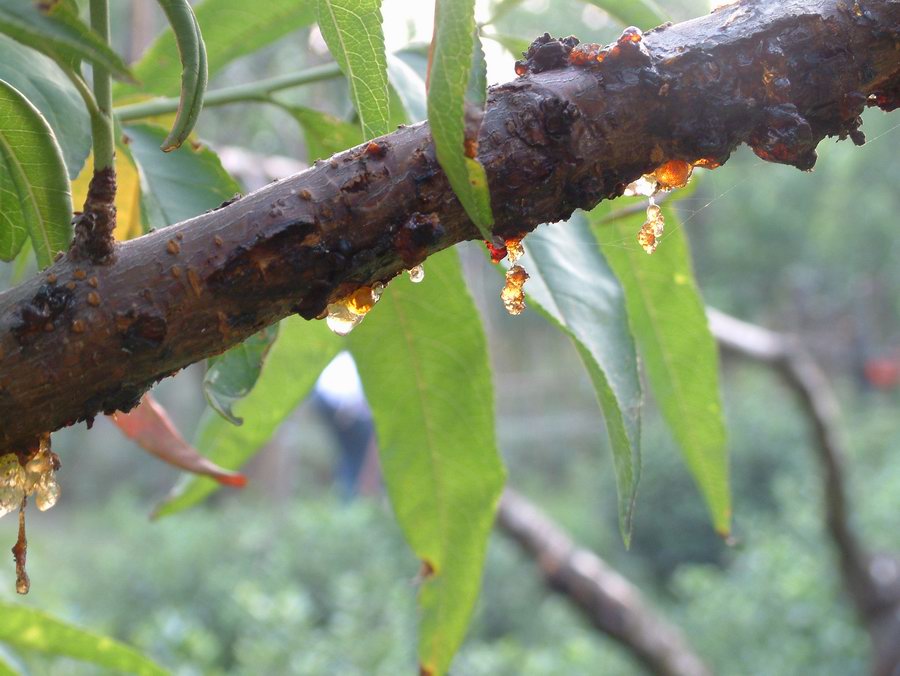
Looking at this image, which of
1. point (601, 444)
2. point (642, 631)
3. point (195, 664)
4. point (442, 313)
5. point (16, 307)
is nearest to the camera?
point (16, 307)

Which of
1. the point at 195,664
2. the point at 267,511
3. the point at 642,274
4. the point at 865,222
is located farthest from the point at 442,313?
the point at 865,222

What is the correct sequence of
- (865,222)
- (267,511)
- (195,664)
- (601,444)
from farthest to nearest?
(601,444) < (865,222) < (267,511) < (195,664)

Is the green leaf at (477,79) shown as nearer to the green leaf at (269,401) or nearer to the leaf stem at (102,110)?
the leaf stem at (102,110)

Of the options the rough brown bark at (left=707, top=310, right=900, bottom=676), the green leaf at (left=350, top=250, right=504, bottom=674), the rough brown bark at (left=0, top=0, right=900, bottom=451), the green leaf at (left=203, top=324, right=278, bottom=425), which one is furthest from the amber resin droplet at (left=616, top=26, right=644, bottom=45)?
the rough brown bark at (left=707, top=310, right=900, bottom=676)

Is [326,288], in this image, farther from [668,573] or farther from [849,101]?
[668,573]

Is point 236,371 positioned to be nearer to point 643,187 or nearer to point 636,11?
point 643,187
